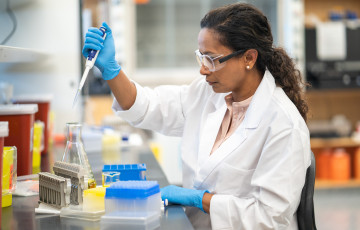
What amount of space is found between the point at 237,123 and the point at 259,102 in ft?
0.49

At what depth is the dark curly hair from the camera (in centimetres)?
153

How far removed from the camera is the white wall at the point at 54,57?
263 centimetres

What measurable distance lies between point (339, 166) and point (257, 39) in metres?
3.61

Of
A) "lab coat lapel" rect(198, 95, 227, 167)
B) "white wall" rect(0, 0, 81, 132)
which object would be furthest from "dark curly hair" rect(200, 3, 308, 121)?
Result: "white wall" rect(0, 0, 81, 132)

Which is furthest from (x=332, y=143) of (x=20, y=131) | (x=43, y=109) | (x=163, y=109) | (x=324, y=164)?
A: (x=20, y=131)

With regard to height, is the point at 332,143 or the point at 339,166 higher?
the point at 332,143

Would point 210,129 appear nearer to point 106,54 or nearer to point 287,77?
point 287,77

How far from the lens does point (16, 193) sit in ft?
4.27

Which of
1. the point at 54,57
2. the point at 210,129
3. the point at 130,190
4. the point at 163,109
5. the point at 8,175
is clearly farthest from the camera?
the point at 54,57

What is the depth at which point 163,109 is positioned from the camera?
185 cm

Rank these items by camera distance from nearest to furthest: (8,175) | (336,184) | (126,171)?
(8,175) < (126,171) < (336,184)

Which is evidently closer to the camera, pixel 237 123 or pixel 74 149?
pixel 74 149

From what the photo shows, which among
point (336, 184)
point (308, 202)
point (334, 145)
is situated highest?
point (308, 202)

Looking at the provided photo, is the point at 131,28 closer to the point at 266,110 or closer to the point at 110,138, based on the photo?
the point at 110,138
